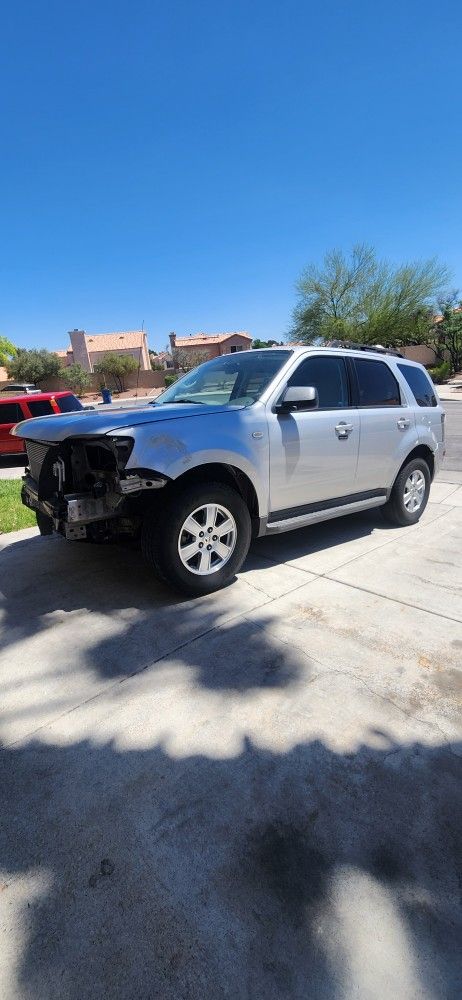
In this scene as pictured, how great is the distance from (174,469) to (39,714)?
1.56 meters

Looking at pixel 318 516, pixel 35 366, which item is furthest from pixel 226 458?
pixel 35 366

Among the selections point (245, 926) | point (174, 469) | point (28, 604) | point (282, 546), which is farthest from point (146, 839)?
point (282, 546)

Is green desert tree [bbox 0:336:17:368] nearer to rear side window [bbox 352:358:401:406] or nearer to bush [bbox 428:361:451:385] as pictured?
bush [bbox 428:361:451:385]

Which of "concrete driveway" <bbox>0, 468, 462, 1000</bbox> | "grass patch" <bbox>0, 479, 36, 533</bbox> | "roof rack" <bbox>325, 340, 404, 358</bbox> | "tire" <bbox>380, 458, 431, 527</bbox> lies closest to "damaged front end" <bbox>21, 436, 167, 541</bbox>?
"concrete driveway" <bbox>0, 468, 462, 1000</bbox>

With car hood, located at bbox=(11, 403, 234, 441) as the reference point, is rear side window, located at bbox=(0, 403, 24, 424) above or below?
below

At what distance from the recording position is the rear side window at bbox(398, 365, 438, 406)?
5.26 metres

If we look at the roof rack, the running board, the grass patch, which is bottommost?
the grass patch

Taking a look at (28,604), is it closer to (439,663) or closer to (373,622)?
(373,622)

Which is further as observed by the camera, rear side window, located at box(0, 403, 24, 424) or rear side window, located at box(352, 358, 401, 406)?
rear side window, located at box(0, 403, 24, 424)

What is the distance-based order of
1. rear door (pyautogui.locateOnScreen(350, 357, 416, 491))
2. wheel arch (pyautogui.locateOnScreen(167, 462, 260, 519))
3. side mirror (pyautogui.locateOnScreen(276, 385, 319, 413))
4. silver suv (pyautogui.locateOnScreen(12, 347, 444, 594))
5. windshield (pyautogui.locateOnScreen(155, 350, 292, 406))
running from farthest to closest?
rear door (pyautogui.locateOnScreen(350, 357, 416, 491)) → windshield (pyautogui.locateOnScreen(155, 350, 292, 406)) → side mirror (pyautogui.locateOnScreen(276, 385, 319, 413)) → wheel arch (pyautogui.locateOnScreen(167, 462, 260, 519)) → silver suv (pyautogui.locateOnScreen(12, 347, 444, 594))

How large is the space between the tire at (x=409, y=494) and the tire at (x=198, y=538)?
2.18 m

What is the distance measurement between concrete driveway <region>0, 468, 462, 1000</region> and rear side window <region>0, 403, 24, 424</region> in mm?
10164

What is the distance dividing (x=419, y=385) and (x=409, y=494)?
1247 millimetres

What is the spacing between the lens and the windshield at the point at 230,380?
4.01 metres
